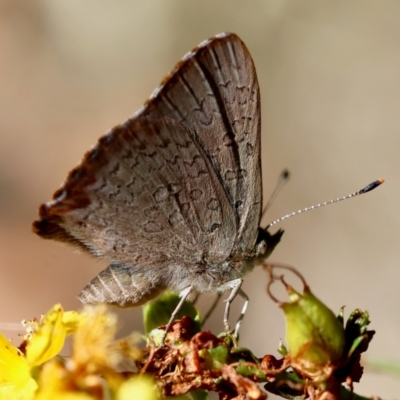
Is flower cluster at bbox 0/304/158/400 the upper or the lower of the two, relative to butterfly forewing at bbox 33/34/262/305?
lower

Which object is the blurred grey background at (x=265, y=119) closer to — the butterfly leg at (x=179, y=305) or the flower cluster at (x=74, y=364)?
the butterfly leg at (x=179, y=305)

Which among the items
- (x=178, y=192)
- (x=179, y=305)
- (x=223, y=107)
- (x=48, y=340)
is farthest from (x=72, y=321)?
(x=223, y=107)

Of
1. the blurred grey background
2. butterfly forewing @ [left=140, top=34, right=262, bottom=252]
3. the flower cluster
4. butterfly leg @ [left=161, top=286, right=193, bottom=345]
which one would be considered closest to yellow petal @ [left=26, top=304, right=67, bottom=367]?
the flower cluster

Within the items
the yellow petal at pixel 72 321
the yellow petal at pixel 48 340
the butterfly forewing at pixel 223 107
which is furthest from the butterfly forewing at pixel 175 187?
the yellow petal at pixel 48 340

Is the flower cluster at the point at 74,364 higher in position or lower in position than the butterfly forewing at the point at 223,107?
lower

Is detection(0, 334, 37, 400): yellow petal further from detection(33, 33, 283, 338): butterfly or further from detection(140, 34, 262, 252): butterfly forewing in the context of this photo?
detection(140, 34, 262, 252): butterfly forewing

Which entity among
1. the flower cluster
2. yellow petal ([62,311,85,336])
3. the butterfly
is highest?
the butterfly
